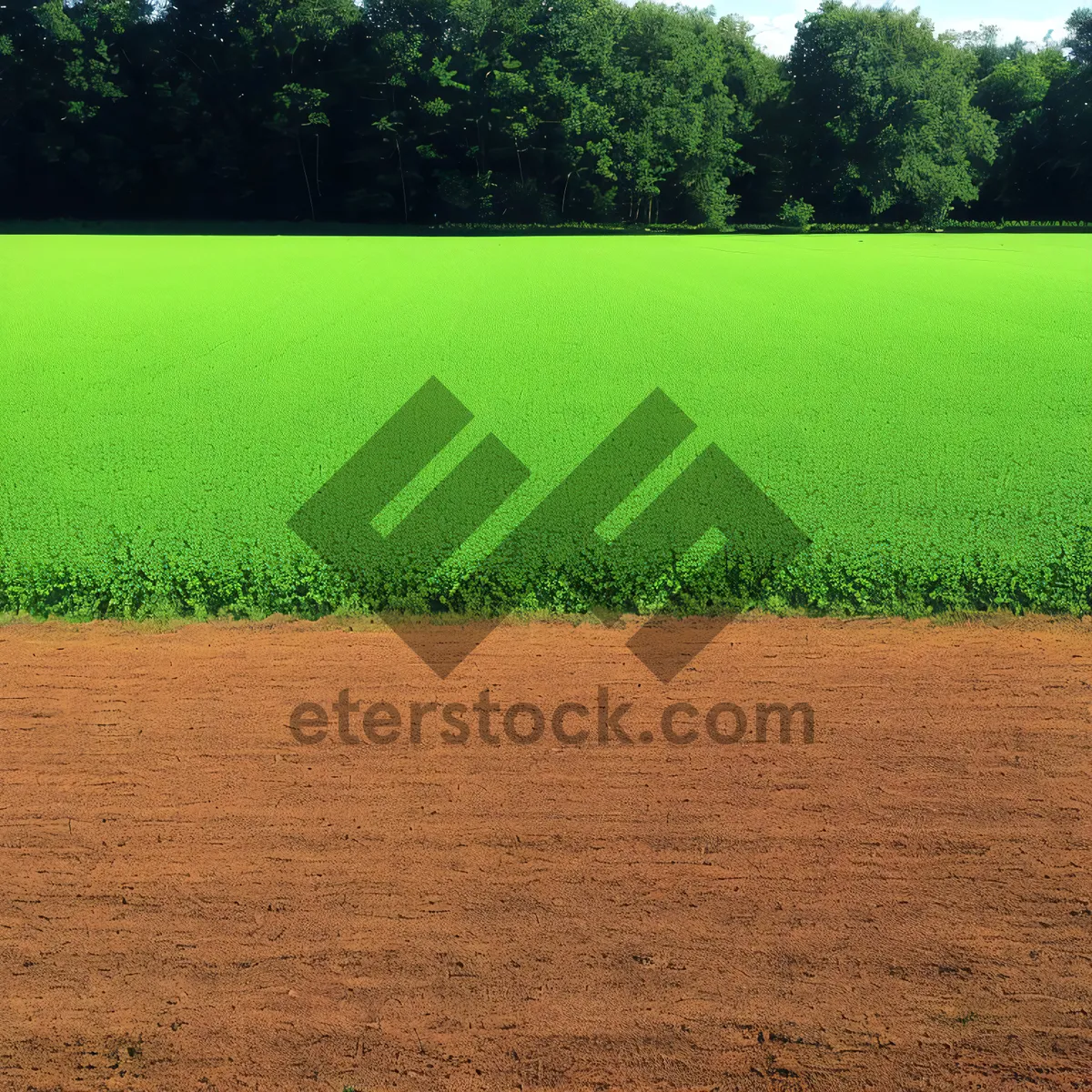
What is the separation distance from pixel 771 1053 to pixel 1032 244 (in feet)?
122

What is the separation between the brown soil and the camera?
5355mm

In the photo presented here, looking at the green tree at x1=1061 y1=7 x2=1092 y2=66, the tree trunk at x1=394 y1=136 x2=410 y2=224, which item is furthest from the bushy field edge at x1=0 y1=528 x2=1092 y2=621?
the green tree at x1=1061 y1=7 x2=1092 y2=66

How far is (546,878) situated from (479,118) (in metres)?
46.5

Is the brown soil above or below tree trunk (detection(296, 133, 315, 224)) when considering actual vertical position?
below

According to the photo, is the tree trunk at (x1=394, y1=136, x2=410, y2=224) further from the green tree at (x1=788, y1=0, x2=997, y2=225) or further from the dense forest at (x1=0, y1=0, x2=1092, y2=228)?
the green tree at (x1=788, y1=0, x2=997, y2=225)

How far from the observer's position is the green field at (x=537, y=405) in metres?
10.2

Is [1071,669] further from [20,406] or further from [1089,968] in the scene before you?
[20,406]

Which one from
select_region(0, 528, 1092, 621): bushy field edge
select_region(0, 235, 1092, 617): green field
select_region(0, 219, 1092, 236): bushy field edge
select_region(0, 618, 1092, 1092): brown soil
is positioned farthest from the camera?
select_region(0, 219, 1092, 236): bushy field edge

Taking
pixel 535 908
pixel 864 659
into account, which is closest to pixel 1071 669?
pixel 864 659

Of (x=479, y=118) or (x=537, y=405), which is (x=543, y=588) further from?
(x=479, y=118)

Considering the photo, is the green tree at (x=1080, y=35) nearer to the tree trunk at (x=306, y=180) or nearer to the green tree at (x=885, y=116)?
the green tree at (x=885, y=116)

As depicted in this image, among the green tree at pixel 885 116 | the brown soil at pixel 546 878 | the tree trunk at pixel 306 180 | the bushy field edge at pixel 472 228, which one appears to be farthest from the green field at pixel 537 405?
the tree trunk at pixel 306 180

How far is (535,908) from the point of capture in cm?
620

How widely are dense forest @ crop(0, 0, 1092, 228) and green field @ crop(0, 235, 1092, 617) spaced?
65.2ft
